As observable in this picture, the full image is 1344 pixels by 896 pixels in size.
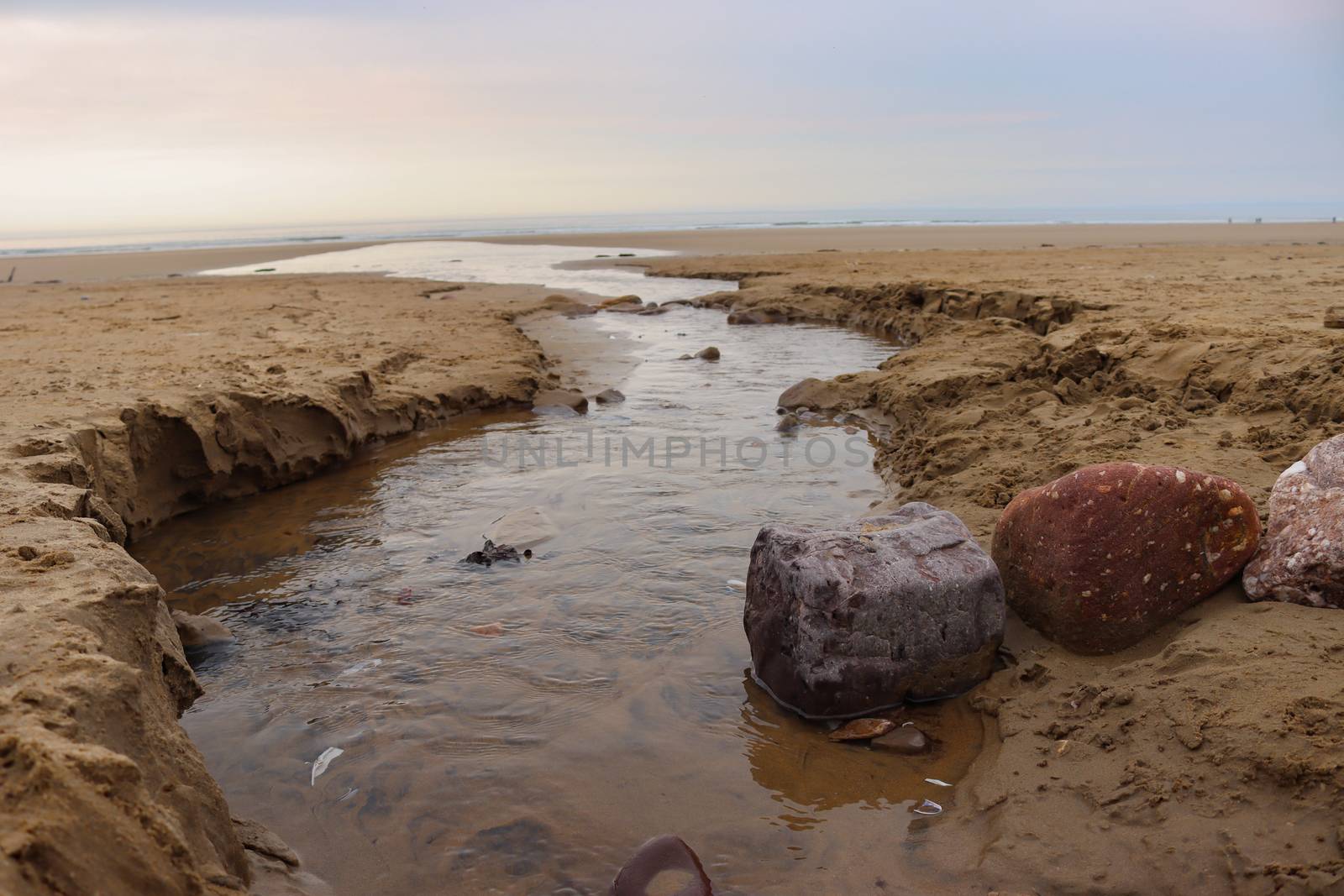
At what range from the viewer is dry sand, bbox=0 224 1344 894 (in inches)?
85.7

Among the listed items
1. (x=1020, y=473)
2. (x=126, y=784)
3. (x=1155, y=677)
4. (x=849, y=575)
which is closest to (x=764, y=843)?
(x=849, y=575)

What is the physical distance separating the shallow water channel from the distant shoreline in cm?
2086

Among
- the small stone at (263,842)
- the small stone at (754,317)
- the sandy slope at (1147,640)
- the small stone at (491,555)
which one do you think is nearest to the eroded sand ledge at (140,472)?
the small stone at (263,842)

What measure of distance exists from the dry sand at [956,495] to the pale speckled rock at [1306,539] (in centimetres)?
8

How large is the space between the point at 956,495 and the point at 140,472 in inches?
207

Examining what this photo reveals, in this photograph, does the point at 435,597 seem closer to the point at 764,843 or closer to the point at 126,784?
the point at 764,843

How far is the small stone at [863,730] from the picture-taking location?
335 cm

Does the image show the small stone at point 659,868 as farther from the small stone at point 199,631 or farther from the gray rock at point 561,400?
the gray rock at point 561,400

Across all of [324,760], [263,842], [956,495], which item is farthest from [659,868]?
[956,495]

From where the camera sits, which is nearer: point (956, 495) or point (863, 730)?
point (863, 730)

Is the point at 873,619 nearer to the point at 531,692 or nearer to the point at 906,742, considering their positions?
the point at 906,742

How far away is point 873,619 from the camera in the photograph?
11.2ft

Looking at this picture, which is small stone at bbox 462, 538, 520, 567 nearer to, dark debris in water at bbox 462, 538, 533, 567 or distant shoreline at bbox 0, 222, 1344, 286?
dark debris in water at bbox 462, 538, 533, 567

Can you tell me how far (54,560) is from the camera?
9.71ft
